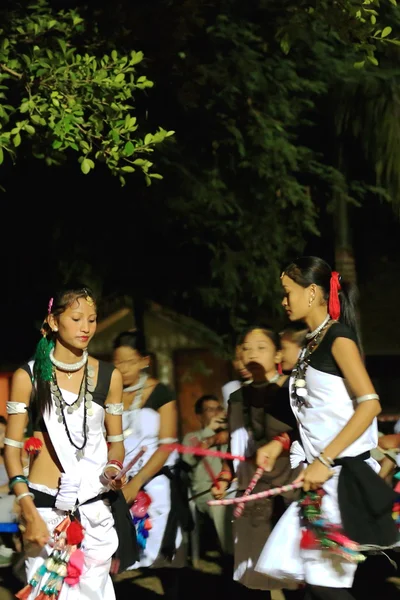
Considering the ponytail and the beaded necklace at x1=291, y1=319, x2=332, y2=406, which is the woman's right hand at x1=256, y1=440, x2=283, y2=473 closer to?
the beaded necklace at x1=291, y1=319, x2=332, y2=406

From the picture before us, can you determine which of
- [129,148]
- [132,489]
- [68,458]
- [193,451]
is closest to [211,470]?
[132,489]

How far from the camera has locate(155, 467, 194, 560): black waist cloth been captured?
6191mm

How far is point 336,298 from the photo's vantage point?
15.1ft

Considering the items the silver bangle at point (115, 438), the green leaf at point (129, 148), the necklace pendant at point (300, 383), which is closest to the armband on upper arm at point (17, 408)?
Result: the silver bangle at point (115, 438)

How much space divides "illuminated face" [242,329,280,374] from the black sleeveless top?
1.26 meters

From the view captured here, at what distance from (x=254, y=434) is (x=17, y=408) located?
5.80 ft

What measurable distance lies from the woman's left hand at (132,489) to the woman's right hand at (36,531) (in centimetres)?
158

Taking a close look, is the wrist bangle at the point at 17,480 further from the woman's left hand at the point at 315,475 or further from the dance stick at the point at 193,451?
the woman's left hand at the point at 315,475

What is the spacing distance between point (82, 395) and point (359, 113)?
7487mm

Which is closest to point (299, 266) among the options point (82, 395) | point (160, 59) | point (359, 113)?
point (82, 395)

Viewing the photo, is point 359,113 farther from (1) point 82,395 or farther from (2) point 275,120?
(1) point 82,395

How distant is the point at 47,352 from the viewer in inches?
181

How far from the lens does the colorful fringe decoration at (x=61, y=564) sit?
4430 millimetres

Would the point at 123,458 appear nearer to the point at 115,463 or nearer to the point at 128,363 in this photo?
the point at 115,463
